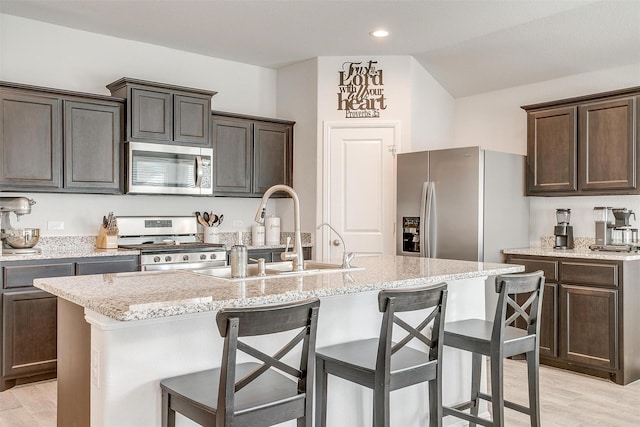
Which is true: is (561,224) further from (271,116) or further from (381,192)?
(271,116)

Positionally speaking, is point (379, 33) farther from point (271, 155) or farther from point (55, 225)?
point (55, 225)

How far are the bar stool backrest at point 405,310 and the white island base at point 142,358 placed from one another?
456 millimetres

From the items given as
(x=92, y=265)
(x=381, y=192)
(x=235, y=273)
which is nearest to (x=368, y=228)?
(x=381, y=192)

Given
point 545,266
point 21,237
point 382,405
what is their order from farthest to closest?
1. point 545,266
2. point 21,237
3. point 382,405

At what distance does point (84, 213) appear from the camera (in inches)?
182

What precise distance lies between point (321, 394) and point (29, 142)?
3.15m

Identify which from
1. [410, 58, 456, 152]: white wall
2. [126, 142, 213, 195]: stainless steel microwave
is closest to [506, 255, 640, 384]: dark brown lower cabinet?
[410, 58, 456, 152]: white wall

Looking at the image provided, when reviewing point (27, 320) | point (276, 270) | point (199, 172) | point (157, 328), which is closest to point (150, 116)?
point (199, 172)

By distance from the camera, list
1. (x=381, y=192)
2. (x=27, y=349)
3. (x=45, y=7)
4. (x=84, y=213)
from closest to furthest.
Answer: (x=27, y=349) → (x=45, y=7) → (x=84, y=213) → (x=381, y=192)

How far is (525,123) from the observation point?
532cm

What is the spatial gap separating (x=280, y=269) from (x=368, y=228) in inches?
91.2

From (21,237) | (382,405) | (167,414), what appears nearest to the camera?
(167,414)

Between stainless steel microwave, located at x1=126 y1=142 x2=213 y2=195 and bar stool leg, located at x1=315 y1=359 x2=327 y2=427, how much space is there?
9.42 feet

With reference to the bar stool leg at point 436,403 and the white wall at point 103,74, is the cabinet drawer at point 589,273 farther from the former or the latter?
the white wall at point 103,74
